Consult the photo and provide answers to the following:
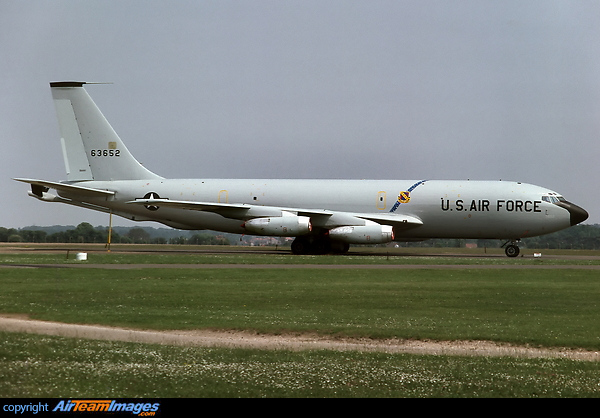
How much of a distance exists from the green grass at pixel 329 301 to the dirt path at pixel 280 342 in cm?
61

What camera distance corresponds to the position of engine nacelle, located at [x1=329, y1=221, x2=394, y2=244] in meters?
40.9

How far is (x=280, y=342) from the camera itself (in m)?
13.7

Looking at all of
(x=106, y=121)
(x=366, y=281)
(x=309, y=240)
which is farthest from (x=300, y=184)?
(x=366, y=281)

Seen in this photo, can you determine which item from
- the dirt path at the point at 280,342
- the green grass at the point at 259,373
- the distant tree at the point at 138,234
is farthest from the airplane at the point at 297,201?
the distant tree at the point at 138,234

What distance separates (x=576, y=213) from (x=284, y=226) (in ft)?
57.8

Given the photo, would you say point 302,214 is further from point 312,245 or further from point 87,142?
point 87,142

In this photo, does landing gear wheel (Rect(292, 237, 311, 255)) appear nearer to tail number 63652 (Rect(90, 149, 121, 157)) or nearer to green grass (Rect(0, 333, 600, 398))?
tail number 63652 (Rect(90, 149, 121, 157))

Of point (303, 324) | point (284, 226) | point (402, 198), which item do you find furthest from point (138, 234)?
point (303, 324)

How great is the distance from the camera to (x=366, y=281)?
84.4 ft

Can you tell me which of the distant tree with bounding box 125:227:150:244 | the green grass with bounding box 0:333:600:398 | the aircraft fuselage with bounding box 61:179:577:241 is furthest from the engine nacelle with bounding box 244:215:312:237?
the distant tree with bounding box 125:227:150:244

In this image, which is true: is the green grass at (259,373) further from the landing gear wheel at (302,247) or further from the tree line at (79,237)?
the tree line at (79,237)

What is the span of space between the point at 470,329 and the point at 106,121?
38241 millimetres

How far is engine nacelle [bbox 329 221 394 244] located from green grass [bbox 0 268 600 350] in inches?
449

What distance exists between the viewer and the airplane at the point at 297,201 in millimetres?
42219
